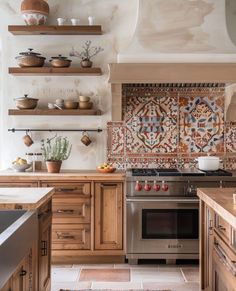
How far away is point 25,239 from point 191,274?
2472mm

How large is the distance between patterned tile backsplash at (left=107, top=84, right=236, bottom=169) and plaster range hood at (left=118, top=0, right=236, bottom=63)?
1.76 ft

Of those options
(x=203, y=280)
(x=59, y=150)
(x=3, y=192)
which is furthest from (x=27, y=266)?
(x=59, y=150)

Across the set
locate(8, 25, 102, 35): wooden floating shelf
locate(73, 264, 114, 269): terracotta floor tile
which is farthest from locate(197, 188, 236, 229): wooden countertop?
locate(8, 25, 102, 35): wooden floating shelf

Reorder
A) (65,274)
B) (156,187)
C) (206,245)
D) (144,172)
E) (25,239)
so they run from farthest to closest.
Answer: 1. (144,172)
2. (156,187)
3. (65,274)
4. (206,245)
5. (25,239)

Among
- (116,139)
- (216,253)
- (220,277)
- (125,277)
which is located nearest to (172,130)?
(116,139)

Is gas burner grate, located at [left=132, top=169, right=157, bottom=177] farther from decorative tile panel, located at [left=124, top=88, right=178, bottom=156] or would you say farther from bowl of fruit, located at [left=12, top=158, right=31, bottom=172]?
bowl of fruit, located at [left=12, top=158, right=31, bottom=172]

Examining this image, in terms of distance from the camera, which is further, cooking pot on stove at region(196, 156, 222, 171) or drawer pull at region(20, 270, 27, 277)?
cooking pot on stove at region(196, 156, 222, 171)

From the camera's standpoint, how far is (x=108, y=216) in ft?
15.8

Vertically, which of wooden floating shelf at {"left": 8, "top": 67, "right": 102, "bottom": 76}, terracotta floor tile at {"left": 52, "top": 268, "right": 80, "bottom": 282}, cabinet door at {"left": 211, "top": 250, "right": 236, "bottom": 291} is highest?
wooden floating shelf at {"left": 8, "top": 67, "right": 102, "bottom": 76}

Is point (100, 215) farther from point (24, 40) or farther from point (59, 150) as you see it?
point (24, 40)

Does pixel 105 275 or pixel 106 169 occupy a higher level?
pixel 106 169

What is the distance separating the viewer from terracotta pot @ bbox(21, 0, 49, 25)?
5.12 meters

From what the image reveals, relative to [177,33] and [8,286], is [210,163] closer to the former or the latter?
[177,33]

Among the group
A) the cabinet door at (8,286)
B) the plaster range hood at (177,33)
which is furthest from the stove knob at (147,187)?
the cabinet door at (8,286)
